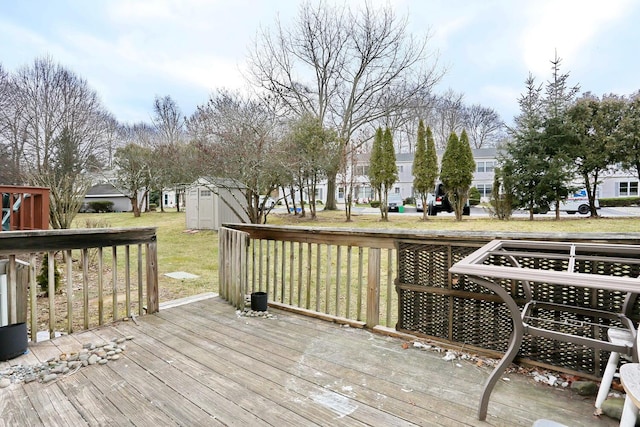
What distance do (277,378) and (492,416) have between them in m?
1.27

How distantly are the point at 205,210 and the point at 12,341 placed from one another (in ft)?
33.8

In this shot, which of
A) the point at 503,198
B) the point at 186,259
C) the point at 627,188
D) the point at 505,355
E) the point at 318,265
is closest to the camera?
the point at 505,355

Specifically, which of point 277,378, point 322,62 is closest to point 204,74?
point 322,62

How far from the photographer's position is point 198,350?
9.02ft

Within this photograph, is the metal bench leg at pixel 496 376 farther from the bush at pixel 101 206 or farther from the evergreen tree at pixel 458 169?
the bush at pixel 101 206

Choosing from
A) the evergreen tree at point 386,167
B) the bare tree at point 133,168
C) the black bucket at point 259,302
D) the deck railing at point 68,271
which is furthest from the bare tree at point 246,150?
the bare tree at point 133,168

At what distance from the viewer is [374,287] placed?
123 inches

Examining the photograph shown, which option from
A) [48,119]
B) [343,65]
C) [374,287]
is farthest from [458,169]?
[48,119]

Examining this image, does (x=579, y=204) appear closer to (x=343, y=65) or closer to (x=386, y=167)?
(x=386, y=167)

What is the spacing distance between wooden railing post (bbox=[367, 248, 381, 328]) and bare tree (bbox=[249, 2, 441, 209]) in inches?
471

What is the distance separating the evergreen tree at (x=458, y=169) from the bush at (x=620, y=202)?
15.7m

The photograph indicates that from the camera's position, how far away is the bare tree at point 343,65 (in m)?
16.1

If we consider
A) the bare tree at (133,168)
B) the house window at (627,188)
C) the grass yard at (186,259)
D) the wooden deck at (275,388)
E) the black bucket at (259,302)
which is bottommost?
the grass yard at (186,259)

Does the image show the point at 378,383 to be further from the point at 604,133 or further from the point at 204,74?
the point at 204,74
